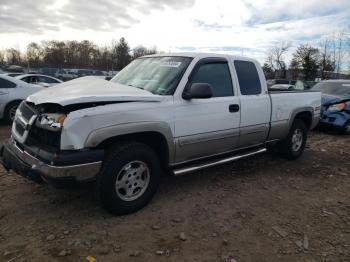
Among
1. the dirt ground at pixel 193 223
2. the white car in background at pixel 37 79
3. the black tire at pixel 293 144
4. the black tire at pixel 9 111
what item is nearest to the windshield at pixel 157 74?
the dirt ground at pixel 193 223

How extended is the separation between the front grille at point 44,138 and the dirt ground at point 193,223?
21.9 inches

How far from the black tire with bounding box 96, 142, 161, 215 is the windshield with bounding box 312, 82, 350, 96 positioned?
301 inches

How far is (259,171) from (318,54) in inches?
1863

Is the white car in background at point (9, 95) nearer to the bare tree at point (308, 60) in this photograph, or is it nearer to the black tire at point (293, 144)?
the black tire at point (293, 144)

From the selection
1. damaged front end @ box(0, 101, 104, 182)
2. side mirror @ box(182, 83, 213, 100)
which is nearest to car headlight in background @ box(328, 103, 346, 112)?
side mirror @ box(182, 83, 213, 100)

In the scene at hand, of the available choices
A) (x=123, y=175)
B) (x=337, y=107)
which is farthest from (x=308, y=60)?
(x=123, y=175)

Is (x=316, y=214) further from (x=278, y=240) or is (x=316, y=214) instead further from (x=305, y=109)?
(x=305, y=109)

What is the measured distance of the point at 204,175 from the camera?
5156 millimetres

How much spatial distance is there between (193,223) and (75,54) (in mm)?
77536

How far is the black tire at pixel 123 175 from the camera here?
11.2 ft

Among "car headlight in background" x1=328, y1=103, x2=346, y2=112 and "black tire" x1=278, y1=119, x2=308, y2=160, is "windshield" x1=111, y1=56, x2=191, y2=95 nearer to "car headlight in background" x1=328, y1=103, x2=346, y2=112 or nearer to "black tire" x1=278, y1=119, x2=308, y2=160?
"black tire" x1=278, y1=119, x2=308, y2=160

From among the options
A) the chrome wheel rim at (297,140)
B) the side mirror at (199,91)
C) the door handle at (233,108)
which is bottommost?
the chrome wheel rim at (297,140)

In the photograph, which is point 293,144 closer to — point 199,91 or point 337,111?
point 199,91

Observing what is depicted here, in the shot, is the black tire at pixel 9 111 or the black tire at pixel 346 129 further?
the black tire at pixel 346 129
